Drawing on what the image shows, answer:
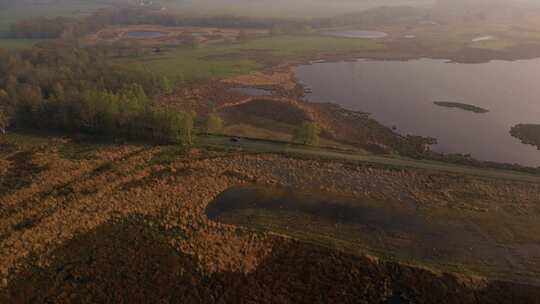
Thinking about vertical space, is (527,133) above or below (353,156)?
above

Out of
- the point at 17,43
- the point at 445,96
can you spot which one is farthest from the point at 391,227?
the point at 17,43

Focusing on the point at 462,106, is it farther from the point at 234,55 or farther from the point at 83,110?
the point at 234,55

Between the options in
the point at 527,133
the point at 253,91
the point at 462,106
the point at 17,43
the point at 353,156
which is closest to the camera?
the point at 353,156

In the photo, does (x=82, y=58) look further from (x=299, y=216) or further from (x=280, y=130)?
(x=299, y=216)

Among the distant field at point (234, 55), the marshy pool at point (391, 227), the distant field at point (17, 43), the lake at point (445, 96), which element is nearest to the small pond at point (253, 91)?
the lake at point (445, 96)

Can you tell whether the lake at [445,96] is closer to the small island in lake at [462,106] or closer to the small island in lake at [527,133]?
the small island in lake at [527,133]

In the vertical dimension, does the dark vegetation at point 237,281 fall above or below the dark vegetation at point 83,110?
below
